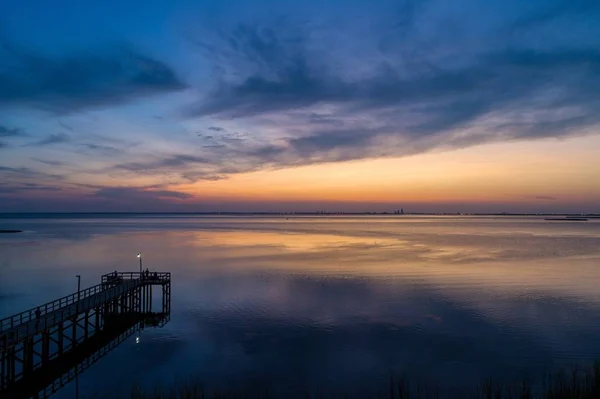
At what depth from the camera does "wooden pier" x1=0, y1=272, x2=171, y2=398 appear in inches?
744

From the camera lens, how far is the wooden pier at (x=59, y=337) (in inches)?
744

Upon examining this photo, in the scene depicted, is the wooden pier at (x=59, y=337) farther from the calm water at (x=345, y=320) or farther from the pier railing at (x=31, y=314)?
the calm water at (x=345, y=320)

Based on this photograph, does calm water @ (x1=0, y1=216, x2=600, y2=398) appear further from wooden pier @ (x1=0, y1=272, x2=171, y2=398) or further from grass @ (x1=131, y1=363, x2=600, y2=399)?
wooden pier @ (x1=0, y1=272, x2=171, y2=398)

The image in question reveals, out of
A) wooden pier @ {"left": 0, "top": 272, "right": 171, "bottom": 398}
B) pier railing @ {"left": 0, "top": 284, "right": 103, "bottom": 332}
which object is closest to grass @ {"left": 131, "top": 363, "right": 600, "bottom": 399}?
wooden pier @ {"left": 0, "top": 272, "right": 171, "bottom": 398}

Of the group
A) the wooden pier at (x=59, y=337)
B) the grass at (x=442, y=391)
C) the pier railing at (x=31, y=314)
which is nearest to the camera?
the grass at (x=442, y=391)

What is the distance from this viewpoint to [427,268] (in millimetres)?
53125

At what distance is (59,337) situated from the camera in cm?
2300

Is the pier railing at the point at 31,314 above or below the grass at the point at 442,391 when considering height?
above

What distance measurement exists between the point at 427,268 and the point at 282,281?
749 inches

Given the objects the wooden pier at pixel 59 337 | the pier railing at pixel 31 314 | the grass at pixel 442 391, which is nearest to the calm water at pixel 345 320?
the grass at pixel 442 391

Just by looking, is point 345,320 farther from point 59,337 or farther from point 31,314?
point 31,314

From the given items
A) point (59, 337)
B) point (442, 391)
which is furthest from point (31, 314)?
point (442, 391)

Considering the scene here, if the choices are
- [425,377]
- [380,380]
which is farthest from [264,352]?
[425,377]

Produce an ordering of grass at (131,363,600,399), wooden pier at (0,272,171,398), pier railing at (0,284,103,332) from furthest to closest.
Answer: pier railing at (0,284,103,332) < wooden pier at (0,272,171,398) < grass at (131,363,600,399)
